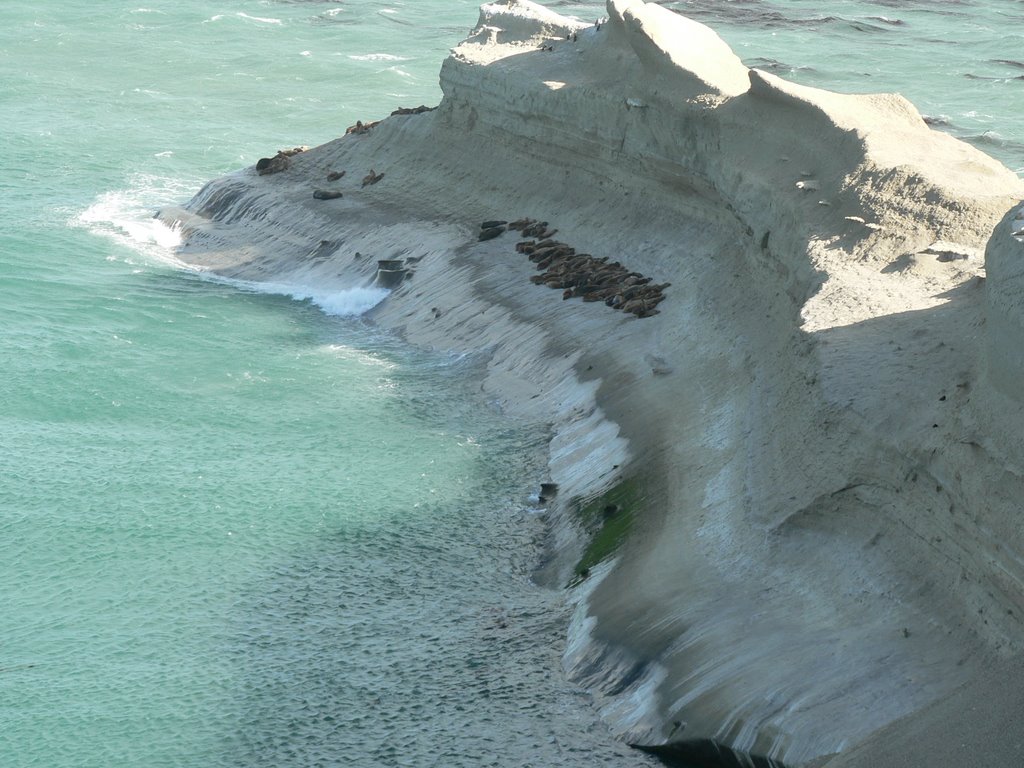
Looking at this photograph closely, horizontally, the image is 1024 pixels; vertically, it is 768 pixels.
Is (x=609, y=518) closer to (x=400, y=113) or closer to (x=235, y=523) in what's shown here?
(x=235, y=523)

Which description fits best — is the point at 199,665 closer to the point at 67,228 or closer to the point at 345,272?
the point at 345,272

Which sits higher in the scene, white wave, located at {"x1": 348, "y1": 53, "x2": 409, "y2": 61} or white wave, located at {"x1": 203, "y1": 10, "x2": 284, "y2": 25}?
white wave, located at {"x1": 203, "y1": 10, "x2": 284, "y2": 25}

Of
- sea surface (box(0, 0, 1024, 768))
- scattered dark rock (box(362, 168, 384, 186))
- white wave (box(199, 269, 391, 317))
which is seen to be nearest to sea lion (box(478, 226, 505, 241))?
white wave (box(199, 269, 391, 317))

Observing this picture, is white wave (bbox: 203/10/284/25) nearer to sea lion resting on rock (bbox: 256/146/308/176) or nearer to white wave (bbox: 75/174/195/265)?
white wave (bbox: 75/174/195/265)

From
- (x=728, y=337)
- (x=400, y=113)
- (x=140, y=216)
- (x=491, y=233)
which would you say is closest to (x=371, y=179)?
(x=400, y=113)

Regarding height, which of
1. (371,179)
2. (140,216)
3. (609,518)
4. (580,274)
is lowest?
(140,216)
